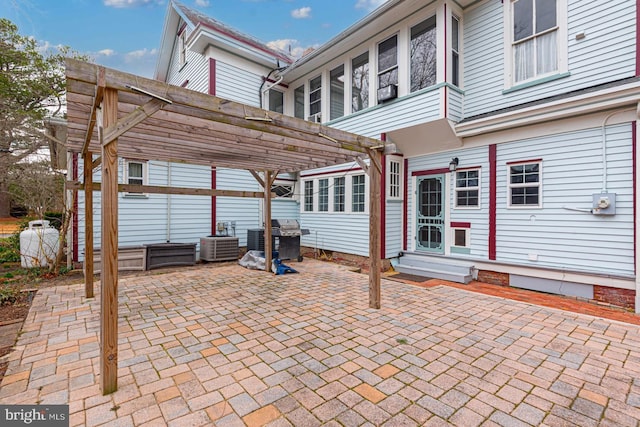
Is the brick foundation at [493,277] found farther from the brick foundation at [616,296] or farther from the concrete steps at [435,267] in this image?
the brick foundation at [616,296]

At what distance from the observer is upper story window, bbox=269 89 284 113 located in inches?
387

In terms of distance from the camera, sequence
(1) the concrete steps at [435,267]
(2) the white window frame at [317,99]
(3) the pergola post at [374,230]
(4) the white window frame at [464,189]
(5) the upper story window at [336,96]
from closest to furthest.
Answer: (3) the pergola post at [374,230] < (1) the concrete steps at [435,267] < (4) the white window frame at [464,189] < (5) the upper story window at [336,96] < (2) the white window frame at [317,99]

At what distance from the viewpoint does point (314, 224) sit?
888 cm

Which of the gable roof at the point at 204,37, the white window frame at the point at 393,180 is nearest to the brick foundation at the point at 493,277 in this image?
the white window frame at the point at 393,180

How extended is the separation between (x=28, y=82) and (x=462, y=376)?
12369 millimetres

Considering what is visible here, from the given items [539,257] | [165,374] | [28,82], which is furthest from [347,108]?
[28,82]

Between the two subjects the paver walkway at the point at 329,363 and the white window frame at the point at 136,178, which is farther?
the white window frame at the point at 136,178

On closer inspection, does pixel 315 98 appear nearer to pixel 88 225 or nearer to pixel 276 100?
pixel 276 100

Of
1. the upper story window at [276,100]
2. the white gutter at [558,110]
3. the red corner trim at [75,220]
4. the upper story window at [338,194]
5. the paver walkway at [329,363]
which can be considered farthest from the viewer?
the upper story window at [276,100]

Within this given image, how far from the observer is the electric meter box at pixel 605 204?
14.7ft

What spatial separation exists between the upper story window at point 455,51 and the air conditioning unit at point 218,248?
21.4 feet

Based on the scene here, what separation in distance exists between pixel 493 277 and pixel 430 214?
1.86 m

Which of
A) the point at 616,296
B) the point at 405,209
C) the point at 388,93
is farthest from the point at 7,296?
the point at 616,296

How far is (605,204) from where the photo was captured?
450 centimetres
